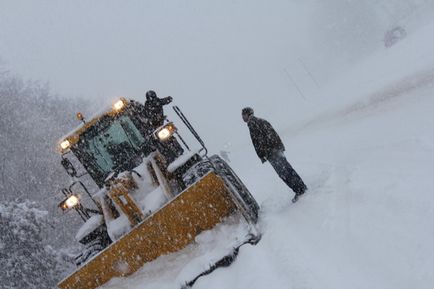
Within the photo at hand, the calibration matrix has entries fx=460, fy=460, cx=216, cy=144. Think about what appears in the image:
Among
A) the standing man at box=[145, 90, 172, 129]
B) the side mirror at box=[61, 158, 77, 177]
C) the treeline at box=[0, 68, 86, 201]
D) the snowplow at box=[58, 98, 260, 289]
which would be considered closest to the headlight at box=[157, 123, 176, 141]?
the snowplow at box=[58, 98, 260, 289]

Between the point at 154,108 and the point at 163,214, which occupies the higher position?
the point at 154,108

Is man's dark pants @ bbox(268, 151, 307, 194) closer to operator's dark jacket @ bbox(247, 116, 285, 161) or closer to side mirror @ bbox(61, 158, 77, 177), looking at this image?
operator's dark jacket @ bbox(247, 116, 285, 161)

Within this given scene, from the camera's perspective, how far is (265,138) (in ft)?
23.5

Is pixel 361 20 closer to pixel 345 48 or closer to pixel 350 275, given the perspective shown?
pixel 345 48

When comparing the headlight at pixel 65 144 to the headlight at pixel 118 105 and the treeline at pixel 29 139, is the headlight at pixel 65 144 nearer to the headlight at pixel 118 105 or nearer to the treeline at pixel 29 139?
the headlight at pixel 118 105

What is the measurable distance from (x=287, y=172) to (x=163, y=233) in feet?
6.79

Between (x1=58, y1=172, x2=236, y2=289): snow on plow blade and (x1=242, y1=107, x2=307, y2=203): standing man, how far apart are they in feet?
3.12

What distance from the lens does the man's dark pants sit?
7.01 m

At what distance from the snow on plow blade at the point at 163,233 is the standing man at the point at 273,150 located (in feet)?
3.12

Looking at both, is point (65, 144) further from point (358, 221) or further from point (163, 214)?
point (358, 221)

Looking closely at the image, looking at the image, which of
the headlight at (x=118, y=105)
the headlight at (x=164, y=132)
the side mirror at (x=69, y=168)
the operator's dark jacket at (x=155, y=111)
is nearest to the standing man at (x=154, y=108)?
the operator's dark jacket at (x=155, y=111)

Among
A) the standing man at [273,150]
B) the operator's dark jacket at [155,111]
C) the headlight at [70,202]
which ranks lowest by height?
the standing man at [273,150]

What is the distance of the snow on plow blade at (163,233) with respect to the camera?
6.53 metres

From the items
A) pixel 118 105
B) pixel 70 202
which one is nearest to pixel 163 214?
pixel 70 202
